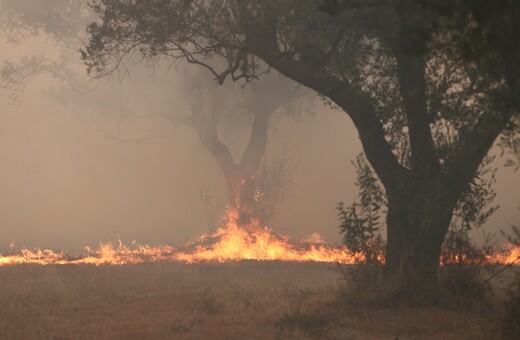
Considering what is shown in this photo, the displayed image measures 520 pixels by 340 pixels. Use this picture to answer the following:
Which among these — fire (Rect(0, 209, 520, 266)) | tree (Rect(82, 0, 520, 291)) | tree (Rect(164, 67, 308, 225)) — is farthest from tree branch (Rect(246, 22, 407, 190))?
tree (Rect(164, 67, 308, 225))

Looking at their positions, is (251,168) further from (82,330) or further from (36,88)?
(36,88)

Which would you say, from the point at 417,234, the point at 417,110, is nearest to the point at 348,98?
the point at 417,110

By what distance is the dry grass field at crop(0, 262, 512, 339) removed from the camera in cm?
1127

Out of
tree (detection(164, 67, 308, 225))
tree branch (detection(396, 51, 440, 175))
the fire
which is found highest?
tree (detection(164, 67, 308, 225))

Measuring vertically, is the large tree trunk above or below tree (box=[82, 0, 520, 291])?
below

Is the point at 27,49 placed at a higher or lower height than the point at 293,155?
higher

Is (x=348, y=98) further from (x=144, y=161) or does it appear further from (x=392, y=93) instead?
(x=144, y=161)

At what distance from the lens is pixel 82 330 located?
11852mm

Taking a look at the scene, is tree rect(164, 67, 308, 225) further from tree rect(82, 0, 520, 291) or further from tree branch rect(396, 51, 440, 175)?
tree branch rect(396, 51, 440, 175)

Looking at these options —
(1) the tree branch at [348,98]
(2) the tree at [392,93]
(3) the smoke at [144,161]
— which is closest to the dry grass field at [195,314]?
(2) the tree at [392,93]

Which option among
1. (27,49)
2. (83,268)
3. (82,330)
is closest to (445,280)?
(82,330)

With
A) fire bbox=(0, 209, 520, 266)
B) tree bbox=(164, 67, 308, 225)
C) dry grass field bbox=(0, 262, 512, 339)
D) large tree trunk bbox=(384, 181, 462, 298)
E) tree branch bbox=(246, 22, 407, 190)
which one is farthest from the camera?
tree bbox=(164, 67, 308, 225)

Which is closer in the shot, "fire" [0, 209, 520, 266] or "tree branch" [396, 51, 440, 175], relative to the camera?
"tree branch" [396, 51, 440, 175]

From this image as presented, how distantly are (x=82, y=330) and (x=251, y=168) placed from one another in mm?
21293
